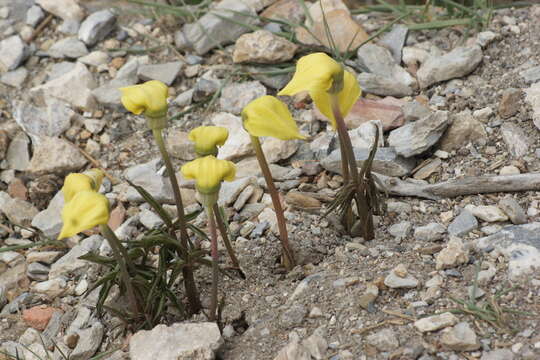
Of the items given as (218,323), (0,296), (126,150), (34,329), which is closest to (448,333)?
(218,323)

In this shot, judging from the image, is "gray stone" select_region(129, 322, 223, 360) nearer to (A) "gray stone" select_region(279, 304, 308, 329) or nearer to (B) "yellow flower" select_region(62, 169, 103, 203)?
(A) "gray stone" select_region(279, 304, 308, 329)

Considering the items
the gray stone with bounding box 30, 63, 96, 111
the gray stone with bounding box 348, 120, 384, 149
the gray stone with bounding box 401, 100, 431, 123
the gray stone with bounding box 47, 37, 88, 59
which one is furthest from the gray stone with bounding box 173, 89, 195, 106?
the gray stone with bounding box 401, 100, 431, 123

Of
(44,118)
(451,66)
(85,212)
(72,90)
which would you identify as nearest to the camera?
(85,212)

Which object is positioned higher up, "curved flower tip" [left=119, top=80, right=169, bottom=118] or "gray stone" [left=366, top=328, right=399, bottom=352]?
"curved flower tip" [left=119, top=80, right=169, bottom=118]

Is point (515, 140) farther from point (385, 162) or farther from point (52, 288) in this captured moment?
point (52, 288)

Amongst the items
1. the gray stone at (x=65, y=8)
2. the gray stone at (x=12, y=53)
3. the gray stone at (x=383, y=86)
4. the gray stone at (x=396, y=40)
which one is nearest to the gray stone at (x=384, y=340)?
the gray stone at (x=383, y=86)

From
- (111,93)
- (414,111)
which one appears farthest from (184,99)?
(414,111)
